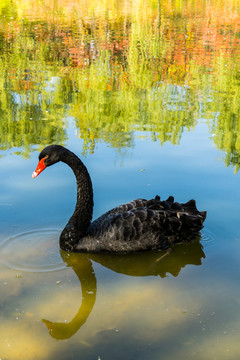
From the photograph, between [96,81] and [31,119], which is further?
[96,81]

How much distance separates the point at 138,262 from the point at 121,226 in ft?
1.19

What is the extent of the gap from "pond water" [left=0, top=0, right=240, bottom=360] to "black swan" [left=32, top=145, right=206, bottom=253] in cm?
12

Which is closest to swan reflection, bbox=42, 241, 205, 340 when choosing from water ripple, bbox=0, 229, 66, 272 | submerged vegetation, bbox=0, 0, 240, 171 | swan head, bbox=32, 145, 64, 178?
water ripple, bbox=0, 229, 66, 272

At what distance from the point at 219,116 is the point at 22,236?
4.85m

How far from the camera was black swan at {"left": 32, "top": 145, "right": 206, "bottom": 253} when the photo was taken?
4.71 metres

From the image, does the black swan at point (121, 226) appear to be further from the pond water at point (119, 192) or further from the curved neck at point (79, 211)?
the pond water at point (119, 192)

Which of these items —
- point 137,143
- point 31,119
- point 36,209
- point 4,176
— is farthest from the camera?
point 31,119

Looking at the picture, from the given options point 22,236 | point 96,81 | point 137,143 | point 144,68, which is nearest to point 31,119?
point 137,143

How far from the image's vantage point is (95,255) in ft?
15.6

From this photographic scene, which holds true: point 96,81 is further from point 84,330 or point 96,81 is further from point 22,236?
point 84,330

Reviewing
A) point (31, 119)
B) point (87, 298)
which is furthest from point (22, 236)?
Result: point (31, 119)

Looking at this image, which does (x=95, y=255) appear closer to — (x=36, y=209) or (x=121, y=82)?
(x=36, y=209)

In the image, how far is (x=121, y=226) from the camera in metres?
4.72

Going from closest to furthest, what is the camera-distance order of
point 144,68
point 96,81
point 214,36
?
point 96,81 → point 144,68 → point 214,36
